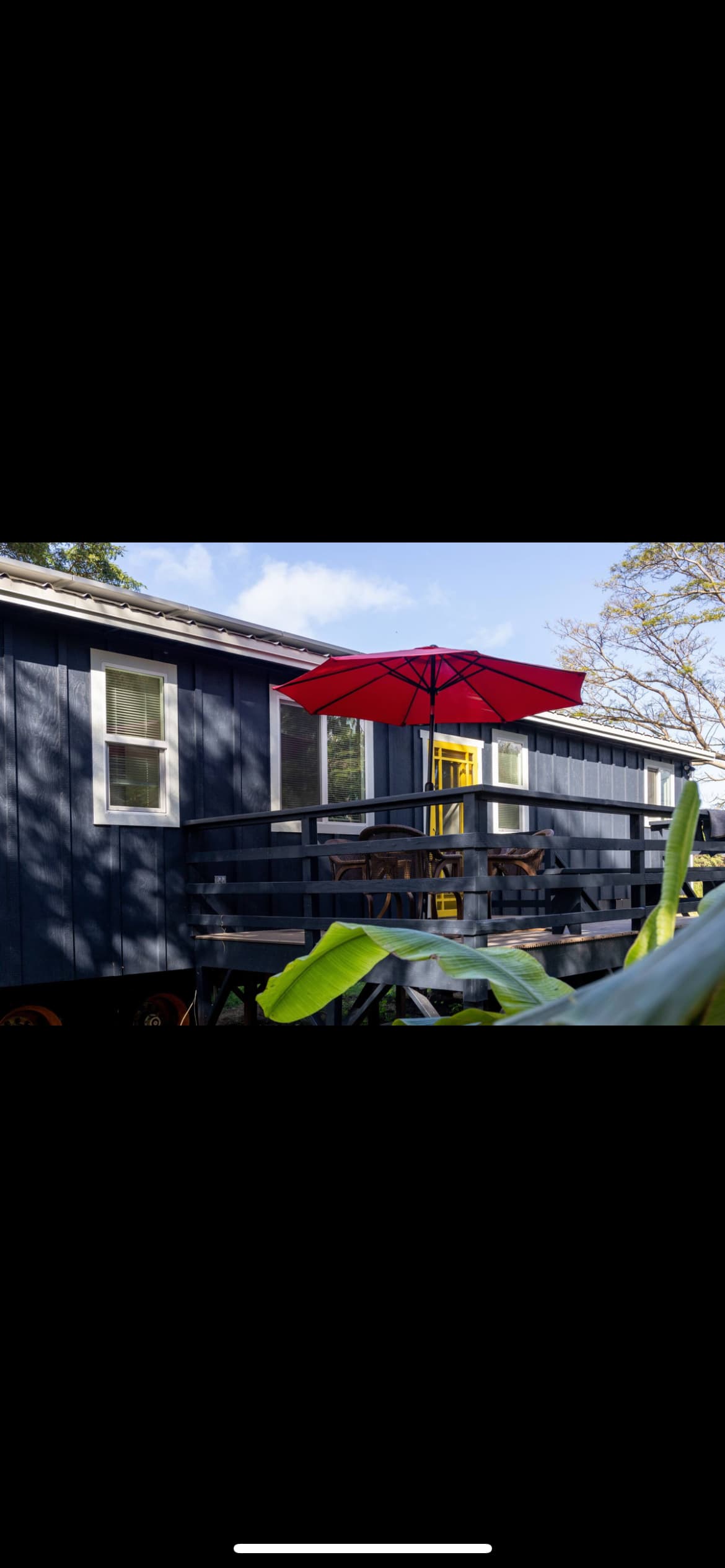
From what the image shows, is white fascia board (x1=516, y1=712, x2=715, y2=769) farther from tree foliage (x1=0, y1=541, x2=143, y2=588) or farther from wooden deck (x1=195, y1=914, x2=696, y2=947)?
tree foliage (x1=0, y1=541, x2=143, y2=588)

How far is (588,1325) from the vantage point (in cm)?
72

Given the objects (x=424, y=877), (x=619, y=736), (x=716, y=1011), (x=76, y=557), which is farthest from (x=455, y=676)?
(x=76, y=557)

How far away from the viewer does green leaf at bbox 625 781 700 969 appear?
91 cm

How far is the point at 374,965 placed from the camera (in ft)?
4.03

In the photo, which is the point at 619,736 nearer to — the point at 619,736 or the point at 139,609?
the point at 619,736

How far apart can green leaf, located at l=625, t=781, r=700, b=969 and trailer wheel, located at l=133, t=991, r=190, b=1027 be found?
540cm

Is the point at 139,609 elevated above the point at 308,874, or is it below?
above

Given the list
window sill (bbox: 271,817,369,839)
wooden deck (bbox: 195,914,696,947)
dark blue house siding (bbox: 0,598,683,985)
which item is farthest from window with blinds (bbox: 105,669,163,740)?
wooden deck (bbox: 195,914,696,947)

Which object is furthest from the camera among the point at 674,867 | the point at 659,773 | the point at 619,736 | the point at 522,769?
the point at 659,773

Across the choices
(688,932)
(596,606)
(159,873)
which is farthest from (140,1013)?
(596,606)

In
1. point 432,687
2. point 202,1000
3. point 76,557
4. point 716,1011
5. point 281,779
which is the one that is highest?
point 76,557

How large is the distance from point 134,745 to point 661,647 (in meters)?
13.9
